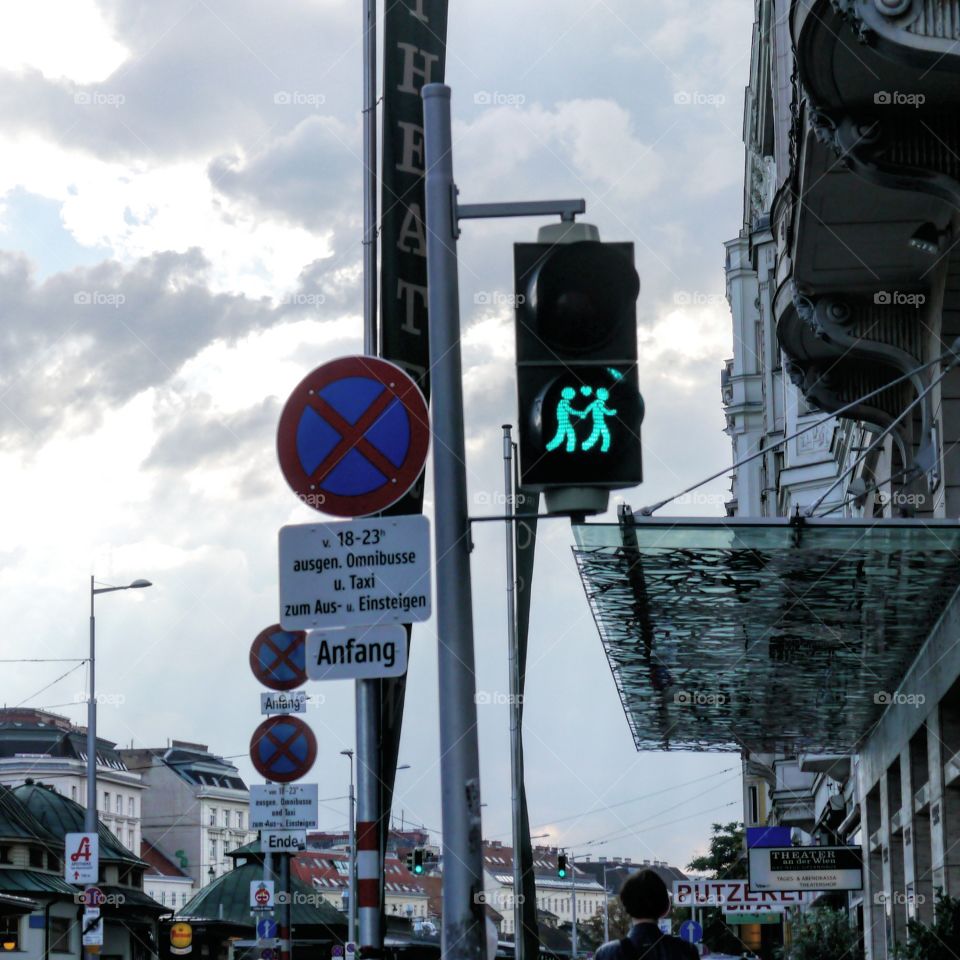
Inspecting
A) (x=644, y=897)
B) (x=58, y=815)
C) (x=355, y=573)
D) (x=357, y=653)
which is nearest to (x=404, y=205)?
(x=355, y=573)

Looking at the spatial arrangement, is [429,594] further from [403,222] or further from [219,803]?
[219,803]

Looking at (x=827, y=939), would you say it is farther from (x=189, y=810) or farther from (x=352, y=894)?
(x=189, y=810)

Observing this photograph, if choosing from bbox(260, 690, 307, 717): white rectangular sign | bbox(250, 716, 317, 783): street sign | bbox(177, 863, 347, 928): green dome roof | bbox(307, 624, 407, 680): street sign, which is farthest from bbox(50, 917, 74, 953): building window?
bbox(307, 624, 407, 680): street sign

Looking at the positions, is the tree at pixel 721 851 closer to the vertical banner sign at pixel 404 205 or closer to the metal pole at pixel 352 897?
the metal pole at pixel 352 897

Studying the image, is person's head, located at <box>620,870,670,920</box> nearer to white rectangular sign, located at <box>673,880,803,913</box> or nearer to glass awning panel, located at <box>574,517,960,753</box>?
glass awning panel, located at <box>574,517,960,753</box>

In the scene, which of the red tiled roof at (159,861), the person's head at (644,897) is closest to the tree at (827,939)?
the person's head at (644,897)

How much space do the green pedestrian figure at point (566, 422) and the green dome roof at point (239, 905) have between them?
49222 millimetres

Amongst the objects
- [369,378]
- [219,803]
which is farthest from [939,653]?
[219,803]

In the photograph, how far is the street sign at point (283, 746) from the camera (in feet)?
50.0

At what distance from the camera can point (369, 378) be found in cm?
774

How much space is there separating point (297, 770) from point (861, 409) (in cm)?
986

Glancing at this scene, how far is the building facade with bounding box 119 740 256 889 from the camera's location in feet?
516

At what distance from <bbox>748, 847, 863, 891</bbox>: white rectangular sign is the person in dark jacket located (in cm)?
2023

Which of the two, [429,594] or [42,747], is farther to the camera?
[42,747]
